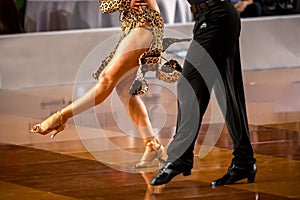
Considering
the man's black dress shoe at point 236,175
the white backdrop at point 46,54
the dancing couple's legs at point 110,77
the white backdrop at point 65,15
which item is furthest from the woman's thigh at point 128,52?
the white backdrop at point 65,15

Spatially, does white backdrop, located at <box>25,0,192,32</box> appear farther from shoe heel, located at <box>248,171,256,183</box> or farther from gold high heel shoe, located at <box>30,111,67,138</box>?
shoe heel, located at <box>248,171,256,183</box>

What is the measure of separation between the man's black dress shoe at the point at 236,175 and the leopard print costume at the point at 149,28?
1.74ft

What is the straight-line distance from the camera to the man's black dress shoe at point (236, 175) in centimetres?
344

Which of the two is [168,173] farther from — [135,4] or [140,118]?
[135,4]

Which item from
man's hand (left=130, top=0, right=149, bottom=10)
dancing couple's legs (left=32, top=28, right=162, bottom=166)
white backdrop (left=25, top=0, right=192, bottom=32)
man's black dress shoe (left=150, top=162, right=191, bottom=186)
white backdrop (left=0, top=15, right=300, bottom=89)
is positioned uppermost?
man's hand (left=130, top=0, right=149, bottom=10)

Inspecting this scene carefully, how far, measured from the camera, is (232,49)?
331 centimetres

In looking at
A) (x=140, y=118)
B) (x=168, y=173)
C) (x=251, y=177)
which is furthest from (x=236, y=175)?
(x=140, y=118)

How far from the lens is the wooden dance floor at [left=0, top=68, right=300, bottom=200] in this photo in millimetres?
3395

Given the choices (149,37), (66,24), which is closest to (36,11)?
(66,24)

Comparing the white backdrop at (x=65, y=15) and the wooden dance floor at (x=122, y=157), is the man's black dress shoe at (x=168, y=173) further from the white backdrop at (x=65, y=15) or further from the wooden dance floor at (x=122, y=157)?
the white backdrop at (x=65, y=15)

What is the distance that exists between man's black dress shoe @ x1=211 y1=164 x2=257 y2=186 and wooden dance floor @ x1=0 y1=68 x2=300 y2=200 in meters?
0.03

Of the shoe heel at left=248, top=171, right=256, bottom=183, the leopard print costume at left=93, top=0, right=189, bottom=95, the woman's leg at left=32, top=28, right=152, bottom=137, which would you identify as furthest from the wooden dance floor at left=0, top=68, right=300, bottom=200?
the leopard print costume at left=93, top=0, right=189, bottom=95

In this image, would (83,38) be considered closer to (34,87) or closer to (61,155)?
(34,87)

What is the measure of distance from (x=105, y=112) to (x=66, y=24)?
6.76 ft
